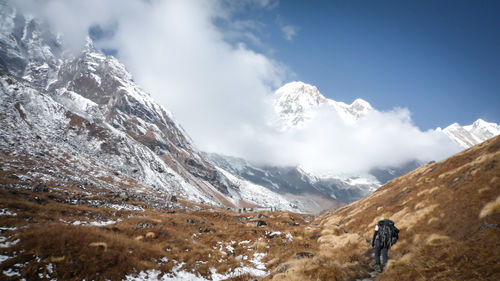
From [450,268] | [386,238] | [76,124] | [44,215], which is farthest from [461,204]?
[76,124]

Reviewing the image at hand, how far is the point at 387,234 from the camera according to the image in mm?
15180

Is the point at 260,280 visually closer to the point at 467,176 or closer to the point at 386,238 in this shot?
the point at 386,238

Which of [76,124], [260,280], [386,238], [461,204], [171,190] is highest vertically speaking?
[76,124]

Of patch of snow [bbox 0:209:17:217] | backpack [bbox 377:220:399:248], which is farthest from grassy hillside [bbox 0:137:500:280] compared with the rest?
backpack [bbox 377:220:399:248]

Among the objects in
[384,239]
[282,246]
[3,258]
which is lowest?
[3,258]

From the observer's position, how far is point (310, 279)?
40.6 ft

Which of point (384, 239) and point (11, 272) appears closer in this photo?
point (11, 272)

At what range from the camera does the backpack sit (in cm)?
1502

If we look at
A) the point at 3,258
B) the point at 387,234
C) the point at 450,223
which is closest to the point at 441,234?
the point at 450,223

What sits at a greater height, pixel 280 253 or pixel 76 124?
pixel 76 124

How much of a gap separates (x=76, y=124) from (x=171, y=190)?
245ft

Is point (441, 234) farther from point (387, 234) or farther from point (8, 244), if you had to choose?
point (8, 244)

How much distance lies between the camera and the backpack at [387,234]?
1502 centimetres

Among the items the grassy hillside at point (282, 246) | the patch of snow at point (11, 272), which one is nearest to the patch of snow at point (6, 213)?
the grassy hillside at point (282, 246)
